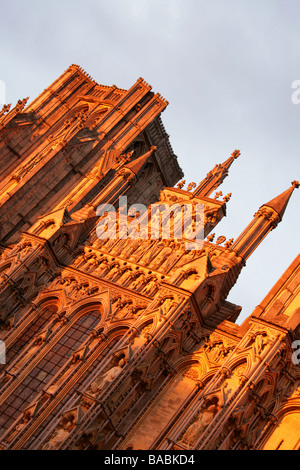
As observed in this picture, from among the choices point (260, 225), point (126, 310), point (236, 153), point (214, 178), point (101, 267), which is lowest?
point (126, 310)

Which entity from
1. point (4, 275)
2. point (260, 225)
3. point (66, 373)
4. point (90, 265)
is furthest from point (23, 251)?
point (260, 225)

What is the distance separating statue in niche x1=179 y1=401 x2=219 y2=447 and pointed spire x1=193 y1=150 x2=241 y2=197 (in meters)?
12.6

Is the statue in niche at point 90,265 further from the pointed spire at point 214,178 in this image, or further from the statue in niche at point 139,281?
the pointed spire at point 214,178

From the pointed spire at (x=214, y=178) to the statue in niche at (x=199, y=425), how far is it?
41.3ft

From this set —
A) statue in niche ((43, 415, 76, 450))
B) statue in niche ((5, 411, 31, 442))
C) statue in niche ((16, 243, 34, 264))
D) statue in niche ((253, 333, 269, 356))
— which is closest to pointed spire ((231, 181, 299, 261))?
statue in niche ((253, 333, 269, 356))

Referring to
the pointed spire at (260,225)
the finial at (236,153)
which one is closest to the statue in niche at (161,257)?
the pointed spire at (260,225)

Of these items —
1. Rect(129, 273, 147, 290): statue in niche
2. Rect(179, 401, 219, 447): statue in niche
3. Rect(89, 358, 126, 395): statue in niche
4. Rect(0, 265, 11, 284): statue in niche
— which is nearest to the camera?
Rect(179, 401, 219, 447): statue in niche

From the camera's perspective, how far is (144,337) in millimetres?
27766

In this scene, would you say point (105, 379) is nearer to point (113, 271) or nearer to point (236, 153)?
point (113, 271)

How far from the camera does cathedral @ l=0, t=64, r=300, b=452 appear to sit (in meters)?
26.5

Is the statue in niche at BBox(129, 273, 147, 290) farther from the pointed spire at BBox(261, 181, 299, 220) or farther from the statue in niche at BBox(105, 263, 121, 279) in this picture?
the pointed spire at BBox(261, 181, 299, 220)

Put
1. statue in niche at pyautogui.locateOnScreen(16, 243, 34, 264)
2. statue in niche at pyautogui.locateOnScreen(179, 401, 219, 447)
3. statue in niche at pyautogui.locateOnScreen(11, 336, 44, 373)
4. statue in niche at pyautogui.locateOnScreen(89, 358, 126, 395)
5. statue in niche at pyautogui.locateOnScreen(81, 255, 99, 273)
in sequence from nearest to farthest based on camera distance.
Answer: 1. statue in niche at pyautogui.locateOnScreen(179, 401, 219, 447)
2. statue in niche at pyautogui.locateOnScreen(89, 358, 126, 395)
3. statue in niche at pyautogui.locateOnScreen(11, 336, 44, 373)
4. statue in niche at pyautogui.locateOnScreen(16, 243, 34, 264)
5. statue in niche at pyautogui.locateOnScreen(81, 255, 99, 273)

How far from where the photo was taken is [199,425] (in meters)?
25.6

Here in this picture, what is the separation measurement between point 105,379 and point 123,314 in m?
4.27
